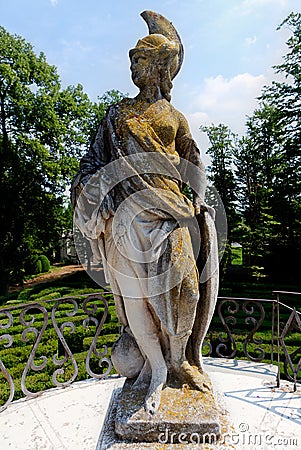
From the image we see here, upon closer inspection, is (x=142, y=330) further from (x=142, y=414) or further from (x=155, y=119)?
(x=155, y=119)

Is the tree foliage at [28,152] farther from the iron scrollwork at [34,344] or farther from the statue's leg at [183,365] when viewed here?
the statue's leg at [183,365]

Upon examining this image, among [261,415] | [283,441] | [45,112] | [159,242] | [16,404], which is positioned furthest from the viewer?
[45,112]

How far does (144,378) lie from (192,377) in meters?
0.39

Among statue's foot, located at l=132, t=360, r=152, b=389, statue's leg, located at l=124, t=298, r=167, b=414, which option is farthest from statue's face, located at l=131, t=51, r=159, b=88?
statue's foot, located at l=132, t=360, r=152, b=389

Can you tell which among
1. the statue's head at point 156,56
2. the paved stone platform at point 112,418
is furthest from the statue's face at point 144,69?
the paved stone platform at point 112,418

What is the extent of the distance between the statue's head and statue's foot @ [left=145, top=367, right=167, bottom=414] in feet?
7.37

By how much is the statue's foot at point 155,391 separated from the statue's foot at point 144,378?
145 mm

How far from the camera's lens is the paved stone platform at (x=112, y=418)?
276 centimetres

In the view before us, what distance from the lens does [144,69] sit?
3.11 m

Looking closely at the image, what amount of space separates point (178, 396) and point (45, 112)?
19.3 m

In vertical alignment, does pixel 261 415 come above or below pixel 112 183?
below

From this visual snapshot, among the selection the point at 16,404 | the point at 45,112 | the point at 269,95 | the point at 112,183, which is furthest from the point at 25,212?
the point at 112,183

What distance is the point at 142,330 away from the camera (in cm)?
289

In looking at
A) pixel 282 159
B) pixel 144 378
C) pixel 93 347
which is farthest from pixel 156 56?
pixel 282 159
